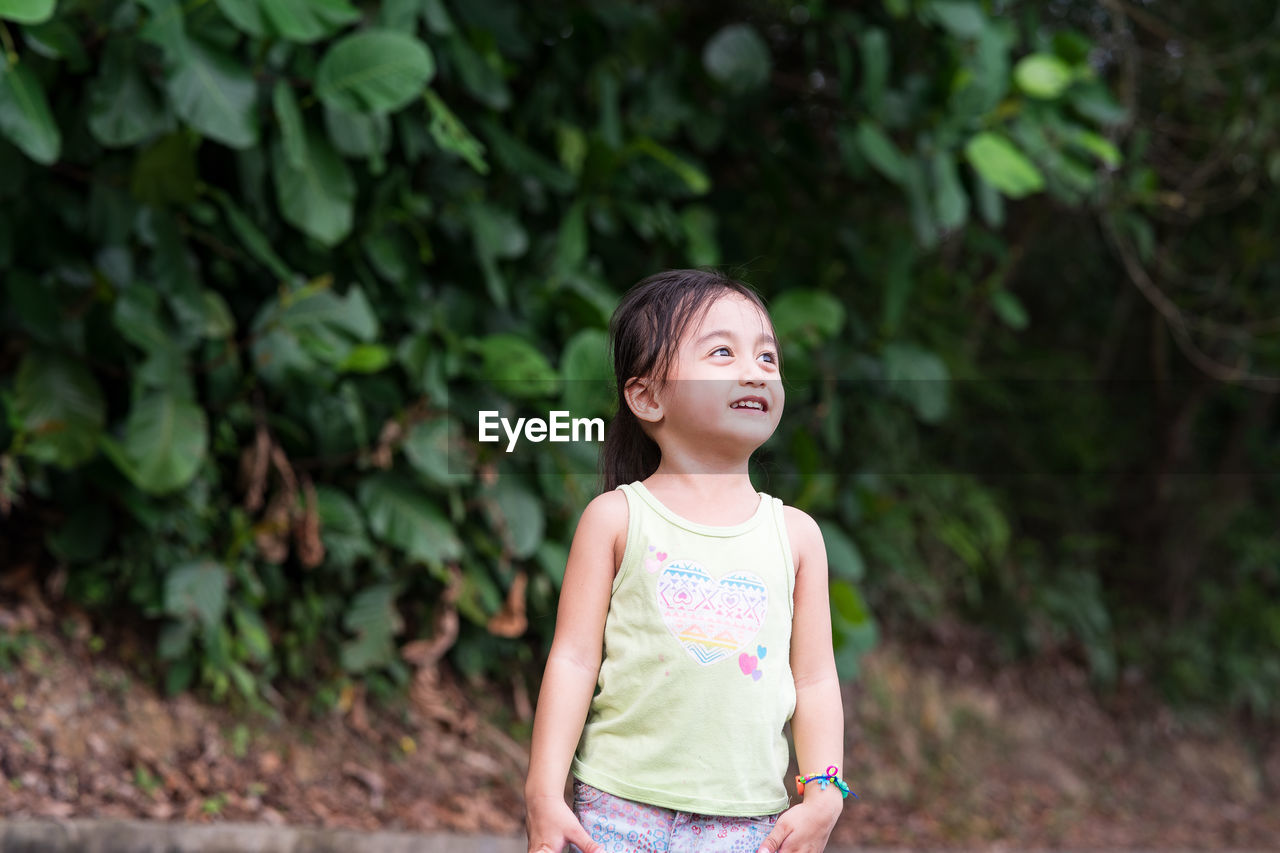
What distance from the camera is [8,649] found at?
3.27m

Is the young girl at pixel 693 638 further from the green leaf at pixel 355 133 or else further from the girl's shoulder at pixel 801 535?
the green leaf at pixel 355 133

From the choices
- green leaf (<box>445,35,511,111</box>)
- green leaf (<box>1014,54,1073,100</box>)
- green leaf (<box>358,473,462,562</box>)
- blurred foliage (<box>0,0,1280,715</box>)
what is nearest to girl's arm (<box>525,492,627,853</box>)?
blurred foliage (<box>0,0,1280,715</box>)

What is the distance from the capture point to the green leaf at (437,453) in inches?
138

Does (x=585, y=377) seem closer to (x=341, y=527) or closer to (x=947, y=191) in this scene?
(x=341, y=527)

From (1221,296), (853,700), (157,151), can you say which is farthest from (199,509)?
(1221,296)

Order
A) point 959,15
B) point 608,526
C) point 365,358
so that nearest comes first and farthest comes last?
point 608,526 → point 365,358 → point 959,15

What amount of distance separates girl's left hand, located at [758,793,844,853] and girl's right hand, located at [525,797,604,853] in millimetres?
217

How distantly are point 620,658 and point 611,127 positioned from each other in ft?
8.82

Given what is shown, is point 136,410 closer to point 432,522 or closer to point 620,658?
point 432,522

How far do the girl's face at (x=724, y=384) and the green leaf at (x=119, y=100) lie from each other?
2.03 metres

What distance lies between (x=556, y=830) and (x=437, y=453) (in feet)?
7.42

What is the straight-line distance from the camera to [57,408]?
10.2 feet

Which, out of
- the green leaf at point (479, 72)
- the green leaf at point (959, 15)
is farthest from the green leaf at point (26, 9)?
the green leaf at point (959, 15)

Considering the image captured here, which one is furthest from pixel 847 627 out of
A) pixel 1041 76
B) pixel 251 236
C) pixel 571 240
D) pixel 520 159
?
pixel 251 236
